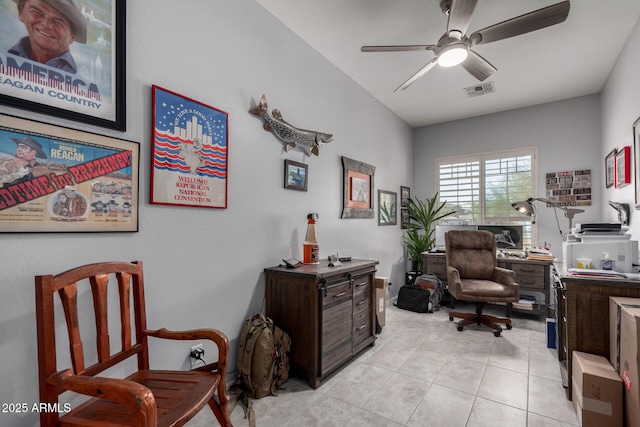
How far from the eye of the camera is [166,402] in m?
1.21

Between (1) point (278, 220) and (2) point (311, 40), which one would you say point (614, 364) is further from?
(2) point (311, 40)

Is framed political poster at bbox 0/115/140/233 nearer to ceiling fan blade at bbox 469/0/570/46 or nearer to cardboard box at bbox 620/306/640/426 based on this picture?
ceiling fan blade at bbox 469/0/570/46

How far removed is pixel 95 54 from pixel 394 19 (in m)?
2.24

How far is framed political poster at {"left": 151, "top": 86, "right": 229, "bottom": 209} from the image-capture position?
1.79m

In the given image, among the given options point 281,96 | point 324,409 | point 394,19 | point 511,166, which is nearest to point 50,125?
point 281,96

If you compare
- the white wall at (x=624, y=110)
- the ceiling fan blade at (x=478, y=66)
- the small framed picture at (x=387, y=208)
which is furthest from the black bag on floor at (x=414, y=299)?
the ceiling fan blade at (x=478, y=66)

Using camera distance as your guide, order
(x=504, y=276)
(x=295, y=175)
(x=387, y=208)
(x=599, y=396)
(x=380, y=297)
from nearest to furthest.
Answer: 1. (x=599, y=396)
2. (x=295, y=175)
3. (x=380, y=297)
4. (x=504, y=276)
5. (x=387, y=208)

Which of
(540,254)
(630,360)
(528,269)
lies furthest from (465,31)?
(540,254)

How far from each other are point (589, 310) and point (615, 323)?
210 millimetres

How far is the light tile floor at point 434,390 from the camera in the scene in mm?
1816

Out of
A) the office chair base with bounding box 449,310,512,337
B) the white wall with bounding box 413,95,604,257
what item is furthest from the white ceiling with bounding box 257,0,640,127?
the office chair base with bounding box 449,310,512,337

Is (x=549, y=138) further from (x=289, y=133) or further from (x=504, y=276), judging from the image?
(x=289, y=133)

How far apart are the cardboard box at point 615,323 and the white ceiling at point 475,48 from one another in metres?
2.26

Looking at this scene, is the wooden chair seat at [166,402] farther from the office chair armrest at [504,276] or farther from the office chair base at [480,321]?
the office chair armrest at [504,276]
